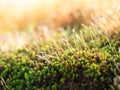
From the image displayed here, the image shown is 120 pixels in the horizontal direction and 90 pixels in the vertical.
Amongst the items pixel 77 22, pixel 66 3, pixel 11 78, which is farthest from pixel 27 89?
pixel 66 3

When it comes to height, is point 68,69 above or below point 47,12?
below

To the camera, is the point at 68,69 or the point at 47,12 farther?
the point at 47,12

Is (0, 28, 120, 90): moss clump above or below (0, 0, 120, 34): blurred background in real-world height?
below

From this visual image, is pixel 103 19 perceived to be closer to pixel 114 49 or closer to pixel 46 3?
pixel 114 49

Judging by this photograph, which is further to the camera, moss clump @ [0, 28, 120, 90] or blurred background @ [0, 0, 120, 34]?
blurred background @ [0, 0, 120, 34]
